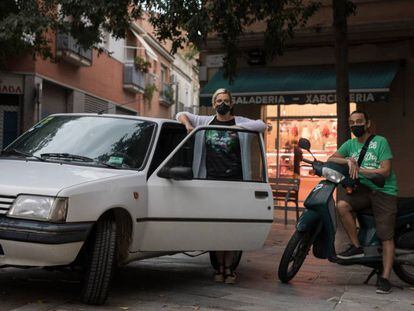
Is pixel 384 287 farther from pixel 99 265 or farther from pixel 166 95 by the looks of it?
pixel 166 95

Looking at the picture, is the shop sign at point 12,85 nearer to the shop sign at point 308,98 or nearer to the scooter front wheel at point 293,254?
the shop sign at point 308,98

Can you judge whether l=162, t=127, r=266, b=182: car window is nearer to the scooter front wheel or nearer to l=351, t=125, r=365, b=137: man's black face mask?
the scooter front wheel

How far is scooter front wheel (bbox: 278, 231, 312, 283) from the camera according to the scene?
239 inches

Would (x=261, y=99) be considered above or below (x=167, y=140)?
above

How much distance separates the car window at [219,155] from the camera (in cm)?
599

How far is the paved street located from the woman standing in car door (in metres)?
0.27

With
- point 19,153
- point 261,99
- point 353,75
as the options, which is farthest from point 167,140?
point 353,75

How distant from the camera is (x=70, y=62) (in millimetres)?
21172

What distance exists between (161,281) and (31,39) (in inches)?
329

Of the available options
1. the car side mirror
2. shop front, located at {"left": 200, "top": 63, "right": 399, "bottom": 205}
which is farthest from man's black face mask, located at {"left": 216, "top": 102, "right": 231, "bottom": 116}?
shop front, located at {"left": 200, "top": 63, "right": 399, "bottom": 205}

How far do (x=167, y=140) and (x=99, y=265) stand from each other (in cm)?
165

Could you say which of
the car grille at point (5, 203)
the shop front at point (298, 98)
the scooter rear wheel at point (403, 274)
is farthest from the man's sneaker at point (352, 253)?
the shop front at point (298, 98)

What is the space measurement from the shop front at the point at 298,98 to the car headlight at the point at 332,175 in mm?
5148

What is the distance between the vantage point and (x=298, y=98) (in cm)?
1183
